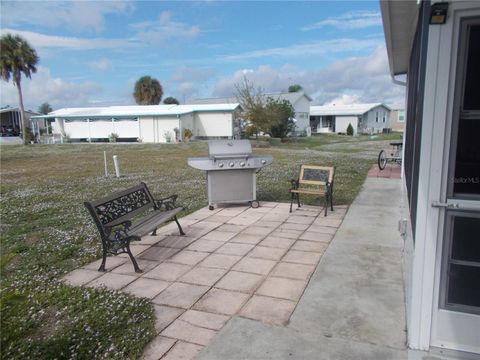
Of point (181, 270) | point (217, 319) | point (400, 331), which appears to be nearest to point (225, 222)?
point (181, 270)

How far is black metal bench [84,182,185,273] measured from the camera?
4.43m

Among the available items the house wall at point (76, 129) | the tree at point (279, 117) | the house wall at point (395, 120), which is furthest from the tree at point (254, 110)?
the house wall at point (395, 120)

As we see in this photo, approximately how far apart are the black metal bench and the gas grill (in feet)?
5.79

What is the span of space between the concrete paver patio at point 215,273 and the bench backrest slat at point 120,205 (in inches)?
22.8

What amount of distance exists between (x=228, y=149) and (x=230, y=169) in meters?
0.40

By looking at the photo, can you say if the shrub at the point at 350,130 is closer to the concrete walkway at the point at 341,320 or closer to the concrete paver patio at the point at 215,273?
the concrete paver patio at the point at 215,273

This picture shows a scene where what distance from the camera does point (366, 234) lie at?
566 cm

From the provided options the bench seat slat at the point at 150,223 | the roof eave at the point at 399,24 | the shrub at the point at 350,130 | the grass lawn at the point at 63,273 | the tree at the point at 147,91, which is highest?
the tree at the point at 147,91

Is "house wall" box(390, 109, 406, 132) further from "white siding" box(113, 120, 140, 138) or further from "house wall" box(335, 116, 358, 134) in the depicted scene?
"white siding" box(113, 120, 140, 138)

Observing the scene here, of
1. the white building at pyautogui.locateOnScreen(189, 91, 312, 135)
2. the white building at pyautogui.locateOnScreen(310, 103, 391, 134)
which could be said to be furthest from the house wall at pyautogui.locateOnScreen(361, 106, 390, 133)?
the white building at pyautogui.locateOnScreen(189, 91, 312, 135)

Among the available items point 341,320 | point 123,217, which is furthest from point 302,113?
point 341,320

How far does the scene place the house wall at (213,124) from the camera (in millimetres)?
37000

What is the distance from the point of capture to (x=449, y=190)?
254 centimetres

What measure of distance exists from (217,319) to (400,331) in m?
1.54
